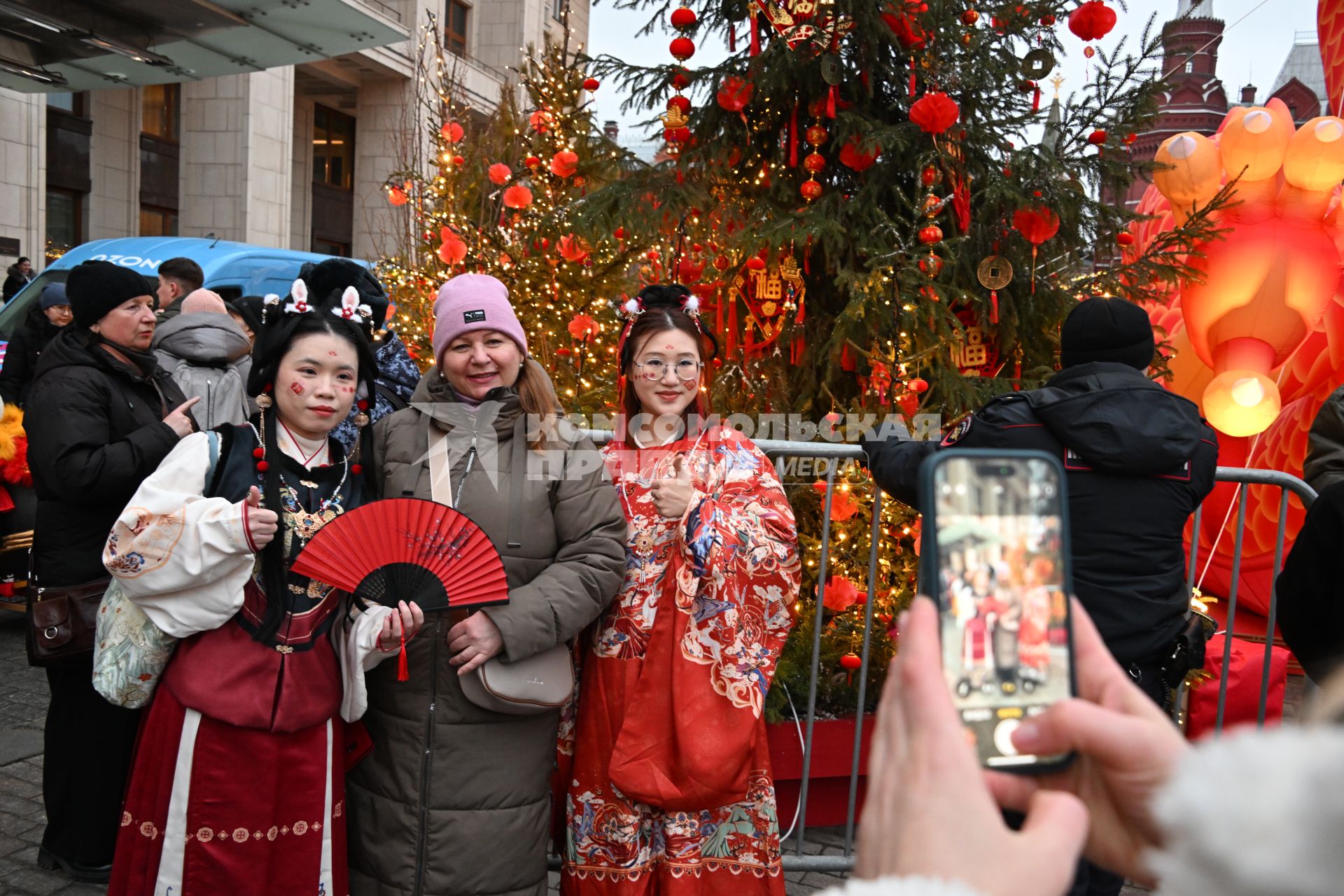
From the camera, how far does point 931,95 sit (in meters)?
3.66

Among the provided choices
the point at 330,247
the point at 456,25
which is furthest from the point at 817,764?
the point at 456,25

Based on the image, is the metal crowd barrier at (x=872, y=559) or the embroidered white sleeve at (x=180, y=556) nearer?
the embroidered white sleeve at (x=180, y=556)

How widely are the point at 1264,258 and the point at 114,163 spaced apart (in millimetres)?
18987

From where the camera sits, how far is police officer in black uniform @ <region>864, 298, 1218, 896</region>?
8.14ft

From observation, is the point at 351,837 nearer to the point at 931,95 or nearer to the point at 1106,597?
the point at 1106,597

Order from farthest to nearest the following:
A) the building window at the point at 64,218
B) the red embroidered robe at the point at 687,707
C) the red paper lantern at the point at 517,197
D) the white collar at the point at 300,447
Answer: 1. the building window at the point at 64,218
2. the red paper lantern at the point at 517,197
3. the red embroidered robe at the point at 687,707
4. the white collar at the point at 300,447


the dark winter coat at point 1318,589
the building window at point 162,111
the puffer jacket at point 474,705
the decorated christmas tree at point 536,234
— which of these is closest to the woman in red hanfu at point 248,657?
the puffer jacket at point 474,705

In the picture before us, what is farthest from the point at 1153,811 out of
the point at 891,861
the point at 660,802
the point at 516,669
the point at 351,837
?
the point at 351,837

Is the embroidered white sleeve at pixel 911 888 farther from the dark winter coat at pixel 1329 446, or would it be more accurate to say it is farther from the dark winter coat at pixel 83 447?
the dark winter coat at pixel 1329 446

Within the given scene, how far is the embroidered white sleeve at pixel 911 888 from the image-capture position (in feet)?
2.22

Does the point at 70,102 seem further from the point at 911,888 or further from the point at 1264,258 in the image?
the point at 911,888

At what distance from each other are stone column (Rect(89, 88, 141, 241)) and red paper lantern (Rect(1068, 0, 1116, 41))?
18331 millimetres

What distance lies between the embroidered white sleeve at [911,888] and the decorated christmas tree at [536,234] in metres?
4.42

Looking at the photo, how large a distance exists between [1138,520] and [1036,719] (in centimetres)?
192
